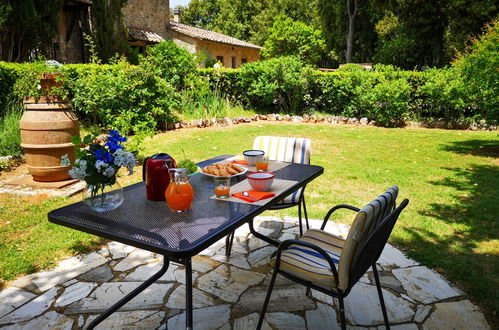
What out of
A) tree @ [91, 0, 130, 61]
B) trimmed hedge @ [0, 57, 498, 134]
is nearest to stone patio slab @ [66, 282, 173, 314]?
trimmed hedge @ [0, 57, 498, 134]

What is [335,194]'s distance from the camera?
15.3 ft

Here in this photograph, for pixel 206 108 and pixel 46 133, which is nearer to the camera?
pixel 46 133

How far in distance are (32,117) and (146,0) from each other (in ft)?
57.3

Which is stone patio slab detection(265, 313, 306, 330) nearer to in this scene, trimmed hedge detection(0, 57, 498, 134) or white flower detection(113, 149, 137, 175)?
white flower detection(113, 149, 137, 175)

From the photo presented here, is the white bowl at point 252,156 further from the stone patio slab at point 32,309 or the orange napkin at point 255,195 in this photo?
the stone patio slab at point 32,309

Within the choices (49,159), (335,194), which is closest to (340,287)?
(335,194)

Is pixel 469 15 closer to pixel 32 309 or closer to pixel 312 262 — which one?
pixel 312 262

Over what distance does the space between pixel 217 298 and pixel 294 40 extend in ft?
103

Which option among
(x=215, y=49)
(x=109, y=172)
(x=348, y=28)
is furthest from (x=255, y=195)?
(x=348, y=28)

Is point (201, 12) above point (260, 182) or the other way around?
above

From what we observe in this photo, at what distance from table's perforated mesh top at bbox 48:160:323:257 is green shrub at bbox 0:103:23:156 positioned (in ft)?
16.2

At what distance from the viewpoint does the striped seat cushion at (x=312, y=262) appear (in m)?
1.87

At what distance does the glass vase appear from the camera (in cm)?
186

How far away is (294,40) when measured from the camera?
102 ft
